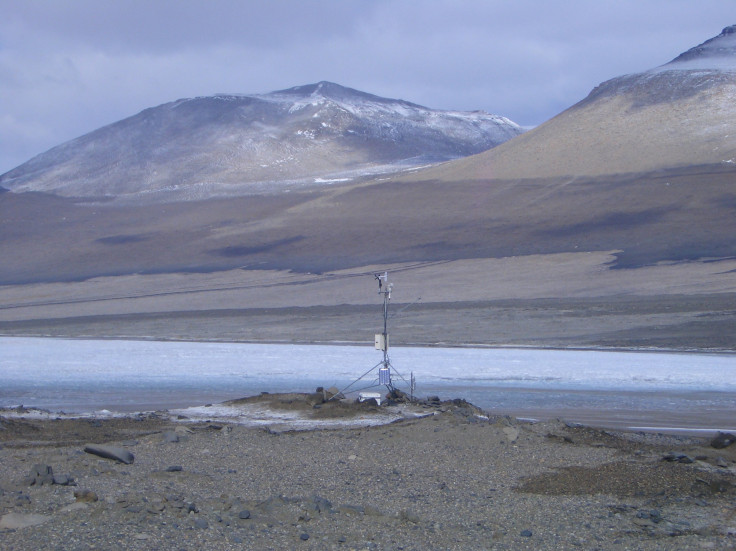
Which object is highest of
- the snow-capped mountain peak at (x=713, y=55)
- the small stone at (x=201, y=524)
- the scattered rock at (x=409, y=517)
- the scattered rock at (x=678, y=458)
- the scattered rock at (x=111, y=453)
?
the snow-capped mountain peak at (x=713, y=55)

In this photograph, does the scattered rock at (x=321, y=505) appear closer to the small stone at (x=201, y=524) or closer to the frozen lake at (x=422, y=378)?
the small stone at (x=201, y=524)

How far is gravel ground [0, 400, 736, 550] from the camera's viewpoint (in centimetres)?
554

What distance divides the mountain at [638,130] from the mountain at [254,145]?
20.6 metres

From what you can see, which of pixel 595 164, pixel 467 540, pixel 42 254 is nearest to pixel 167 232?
pixel 42 254

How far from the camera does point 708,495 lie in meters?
6.84

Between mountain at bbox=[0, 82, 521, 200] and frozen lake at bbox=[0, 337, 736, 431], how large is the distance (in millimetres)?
58156

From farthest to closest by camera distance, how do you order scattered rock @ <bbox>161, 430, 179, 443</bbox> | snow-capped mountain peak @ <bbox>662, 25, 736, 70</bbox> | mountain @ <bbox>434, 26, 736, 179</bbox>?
snow-capped mountain peak @ <bbox>662, 25, 736, 70</bbox>
mountain @ <bbox>434, 26, 736, 179</bbox>
scattered rock @ <bbox>161, 430, 179, 443</bbox>

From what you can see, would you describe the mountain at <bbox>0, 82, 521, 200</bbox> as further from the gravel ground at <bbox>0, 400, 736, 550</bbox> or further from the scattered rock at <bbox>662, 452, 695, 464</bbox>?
the scattered rock at <bbox>662, 452, 695, 464</bbox>

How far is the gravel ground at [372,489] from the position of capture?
554cm

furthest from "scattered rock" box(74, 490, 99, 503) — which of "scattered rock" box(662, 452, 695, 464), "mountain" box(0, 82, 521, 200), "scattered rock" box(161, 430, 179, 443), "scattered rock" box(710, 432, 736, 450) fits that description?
"mountain" box(0, 82, 521, 200)

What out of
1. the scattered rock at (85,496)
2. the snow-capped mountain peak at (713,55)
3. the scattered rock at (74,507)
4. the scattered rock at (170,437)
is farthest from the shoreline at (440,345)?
the snow-capped mountain peak at (713,55)

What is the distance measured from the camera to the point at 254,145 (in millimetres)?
99312

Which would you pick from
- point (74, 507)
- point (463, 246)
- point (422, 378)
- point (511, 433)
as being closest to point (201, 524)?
point (74, 507)

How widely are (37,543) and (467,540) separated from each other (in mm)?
2642
